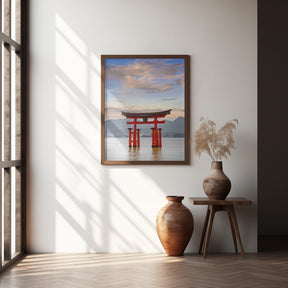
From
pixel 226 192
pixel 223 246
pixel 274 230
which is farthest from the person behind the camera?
pixel 274 230

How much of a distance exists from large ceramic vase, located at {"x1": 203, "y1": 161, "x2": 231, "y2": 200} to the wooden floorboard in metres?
0.73

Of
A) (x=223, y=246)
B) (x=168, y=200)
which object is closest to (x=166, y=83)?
(x=168, y=200)

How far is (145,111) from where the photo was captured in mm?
5680

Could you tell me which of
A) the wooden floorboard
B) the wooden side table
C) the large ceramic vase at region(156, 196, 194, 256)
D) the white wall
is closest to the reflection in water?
the white wall

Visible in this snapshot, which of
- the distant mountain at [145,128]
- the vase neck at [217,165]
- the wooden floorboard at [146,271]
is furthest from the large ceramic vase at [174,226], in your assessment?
the distant mountain at [145,128]

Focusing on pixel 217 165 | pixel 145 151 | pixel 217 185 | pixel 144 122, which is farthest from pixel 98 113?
pixel 217 185

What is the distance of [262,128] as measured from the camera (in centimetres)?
706

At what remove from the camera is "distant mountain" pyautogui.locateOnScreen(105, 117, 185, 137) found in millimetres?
5668

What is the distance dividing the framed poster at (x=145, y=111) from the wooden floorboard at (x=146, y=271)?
3.95 feet

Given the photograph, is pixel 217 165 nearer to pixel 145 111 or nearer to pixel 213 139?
pixel 213 139

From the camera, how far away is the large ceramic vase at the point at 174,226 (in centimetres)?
525

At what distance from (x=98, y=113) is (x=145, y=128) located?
24.2 inches

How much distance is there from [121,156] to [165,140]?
579 mm

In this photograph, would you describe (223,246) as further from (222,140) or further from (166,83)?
(166,83)
